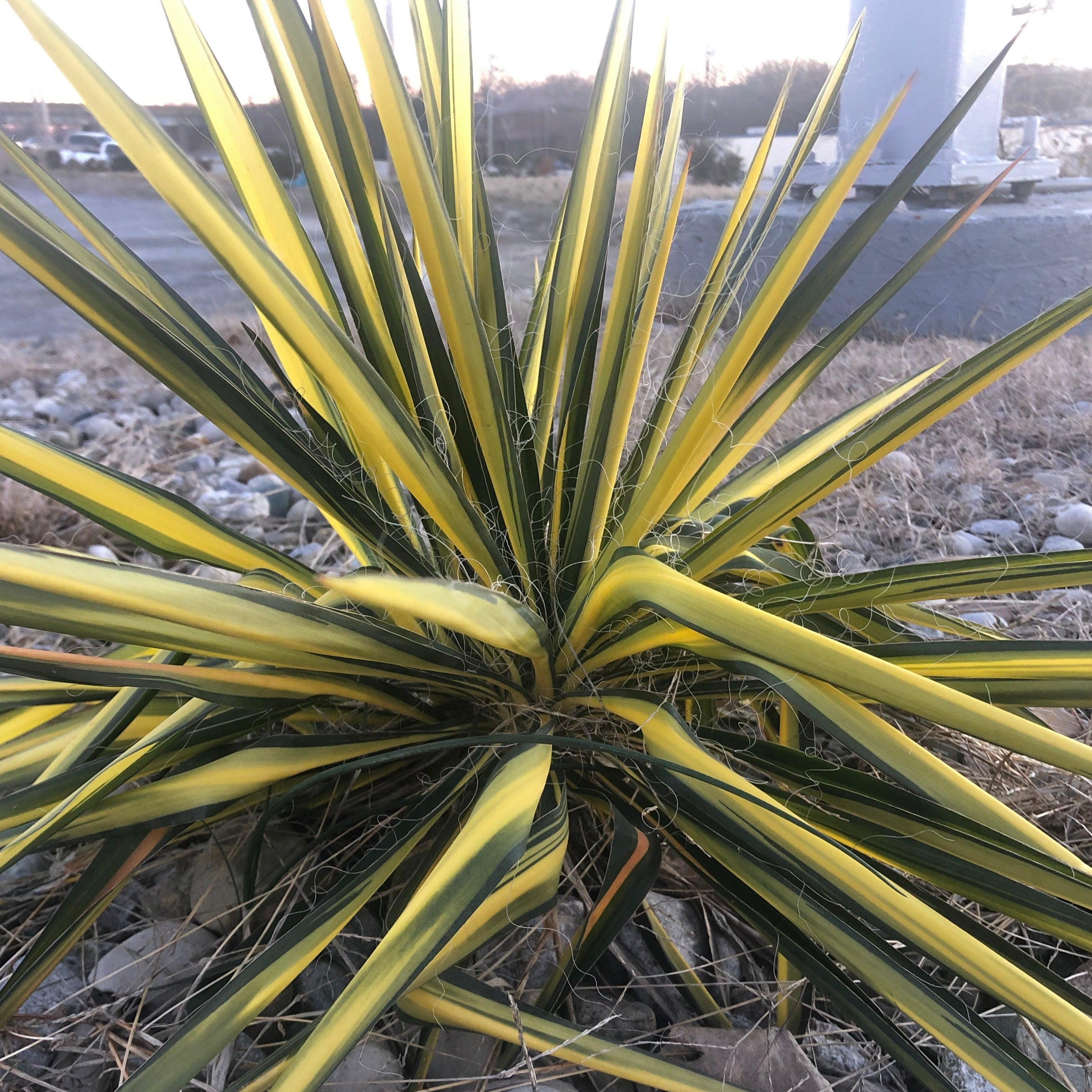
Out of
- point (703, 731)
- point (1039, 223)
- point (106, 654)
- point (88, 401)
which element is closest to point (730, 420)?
point (703, 731)

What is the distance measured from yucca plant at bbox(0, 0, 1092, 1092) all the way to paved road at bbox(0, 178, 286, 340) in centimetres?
274

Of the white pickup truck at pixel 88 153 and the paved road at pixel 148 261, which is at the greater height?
the white pickup truck at pixel 88 153

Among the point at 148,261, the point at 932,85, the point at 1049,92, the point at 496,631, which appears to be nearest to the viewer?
the point at 496,631

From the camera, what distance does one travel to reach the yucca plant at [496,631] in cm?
43

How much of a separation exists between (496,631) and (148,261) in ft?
10.9

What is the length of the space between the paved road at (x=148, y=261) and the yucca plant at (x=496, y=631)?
274 cm

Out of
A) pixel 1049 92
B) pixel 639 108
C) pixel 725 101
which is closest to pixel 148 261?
pixel 639 108

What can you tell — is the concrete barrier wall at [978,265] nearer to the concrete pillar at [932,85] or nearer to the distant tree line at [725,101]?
the concrete pillar at [932,85]

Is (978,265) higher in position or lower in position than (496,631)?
lower

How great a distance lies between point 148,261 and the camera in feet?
10.4

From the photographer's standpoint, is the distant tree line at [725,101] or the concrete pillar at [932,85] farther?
the distant tree line at [725,101]

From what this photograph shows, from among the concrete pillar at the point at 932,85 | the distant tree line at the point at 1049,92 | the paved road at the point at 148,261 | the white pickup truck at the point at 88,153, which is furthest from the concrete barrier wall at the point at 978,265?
the white pickup truck at the point at 88,153

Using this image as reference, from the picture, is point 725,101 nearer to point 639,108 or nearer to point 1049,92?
point 639,108

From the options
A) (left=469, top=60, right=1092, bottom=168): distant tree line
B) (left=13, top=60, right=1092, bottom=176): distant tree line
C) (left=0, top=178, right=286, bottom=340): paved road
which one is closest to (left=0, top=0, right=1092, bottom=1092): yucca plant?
(left=13, top=60, right=1092, bottom=176): distant tree line
